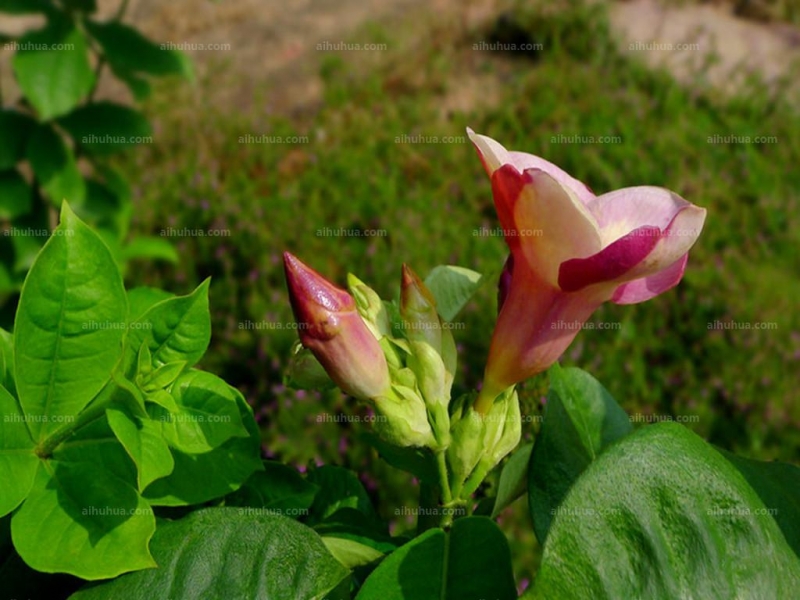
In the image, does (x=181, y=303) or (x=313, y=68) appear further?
(x=313, y=68)

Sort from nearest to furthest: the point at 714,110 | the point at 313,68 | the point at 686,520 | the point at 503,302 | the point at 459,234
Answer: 1. the point at 686,520
2. the point at 503,302
3. the point at 459,234
4. the point at 714,110
5. the point at 313,68

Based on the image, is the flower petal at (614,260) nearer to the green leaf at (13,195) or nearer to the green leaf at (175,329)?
the green leaf at (175,329)

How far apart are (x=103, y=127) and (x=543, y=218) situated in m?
2.11

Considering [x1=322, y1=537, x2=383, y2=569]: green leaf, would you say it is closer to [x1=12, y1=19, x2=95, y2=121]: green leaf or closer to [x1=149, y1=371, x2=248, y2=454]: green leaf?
[x1=149, y1=371, x2=248, y2=454]: green leaf

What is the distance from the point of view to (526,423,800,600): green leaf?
672mm

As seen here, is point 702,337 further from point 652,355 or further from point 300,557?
point 300,557

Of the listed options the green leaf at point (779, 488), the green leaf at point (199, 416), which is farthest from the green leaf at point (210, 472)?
the green leaf at point (779, 488)

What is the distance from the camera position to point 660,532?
0.69 m

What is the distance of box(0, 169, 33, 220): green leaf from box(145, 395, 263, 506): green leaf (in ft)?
6.53

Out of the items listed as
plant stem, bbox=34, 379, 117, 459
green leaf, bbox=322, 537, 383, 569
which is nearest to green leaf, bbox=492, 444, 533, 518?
green leaf, bbox=322, 537, 383, 569

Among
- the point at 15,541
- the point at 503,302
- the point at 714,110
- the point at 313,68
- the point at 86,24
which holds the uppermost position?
the point at 503,302

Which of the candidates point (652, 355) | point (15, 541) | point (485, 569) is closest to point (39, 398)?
point (15, 541)

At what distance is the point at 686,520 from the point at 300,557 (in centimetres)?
30

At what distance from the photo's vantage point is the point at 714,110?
4215 mm
